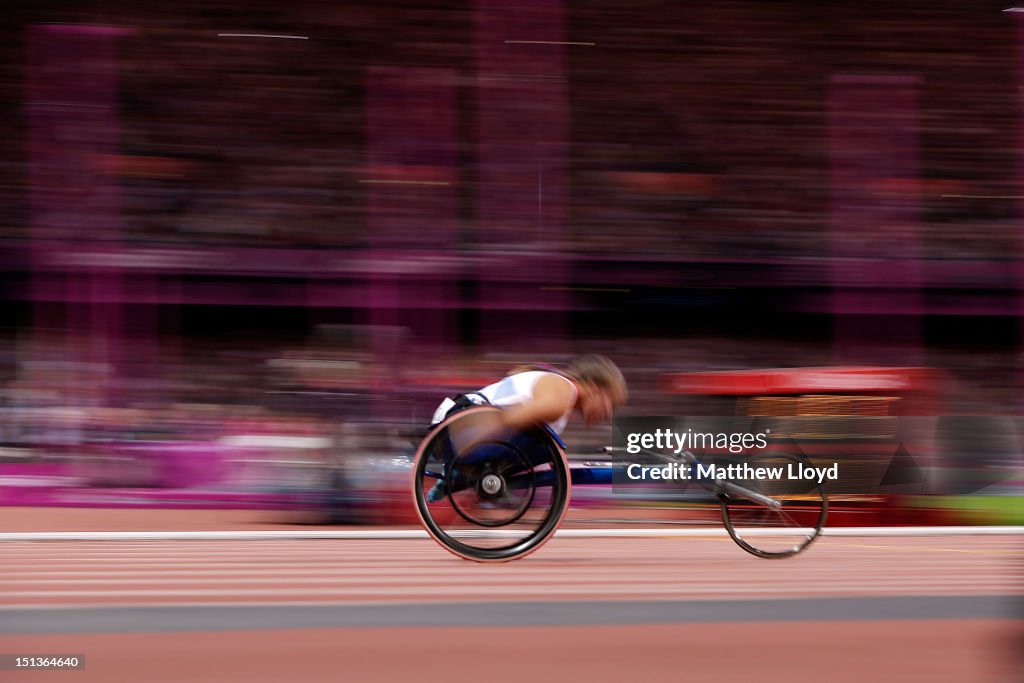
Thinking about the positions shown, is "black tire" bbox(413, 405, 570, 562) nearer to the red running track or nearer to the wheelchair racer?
the wheelchair racer

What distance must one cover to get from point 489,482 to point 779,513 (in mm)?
1279

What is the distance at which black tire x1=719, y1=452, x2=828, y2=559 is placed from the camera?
5.09 meters

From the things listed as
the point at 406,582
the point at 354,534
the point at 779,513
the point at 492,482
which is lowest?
the point at 354,534

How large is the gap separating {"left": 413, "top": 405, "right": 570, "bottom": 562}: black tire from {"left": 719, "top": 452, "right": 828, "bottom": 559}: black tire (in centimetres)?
83

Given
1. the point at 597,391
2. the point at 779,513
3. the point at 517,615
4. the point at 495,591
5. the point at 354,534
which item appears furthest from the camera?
the point at 354,534

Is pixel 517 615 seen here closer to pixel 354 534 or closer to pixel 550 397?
pixel 550 397

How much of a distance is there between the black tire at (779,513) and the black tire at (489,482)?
83cm

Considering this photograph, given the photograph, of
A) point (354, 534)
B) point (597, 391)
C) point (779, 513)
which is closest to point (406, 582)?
point (597, 391)

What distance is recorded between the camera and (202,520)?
7855mm

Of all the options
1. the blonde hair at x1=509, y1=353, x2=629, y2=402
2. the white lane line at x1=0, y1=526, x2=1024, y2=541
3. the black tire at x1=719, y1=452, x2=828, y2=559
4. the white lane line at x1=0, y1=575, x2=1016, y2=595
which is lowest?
the white lane line at x1=0, y1=526, x2=1024, y2=541

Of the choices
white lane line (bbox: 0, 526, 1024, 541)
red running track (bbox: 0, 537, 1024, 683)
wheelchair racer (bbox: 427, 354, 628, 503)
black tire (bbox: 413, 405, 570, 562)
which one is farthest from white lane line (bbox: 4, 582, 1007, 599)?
white lane line (bbox: 0, 526, 1024, 541)

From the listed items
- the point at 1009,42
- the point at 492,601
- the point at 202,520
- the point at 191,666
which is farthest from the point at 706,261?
the point at 191,666

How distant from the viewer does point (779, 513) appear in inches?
203

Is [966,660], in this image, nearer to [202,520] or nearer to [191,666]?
[191,666]
